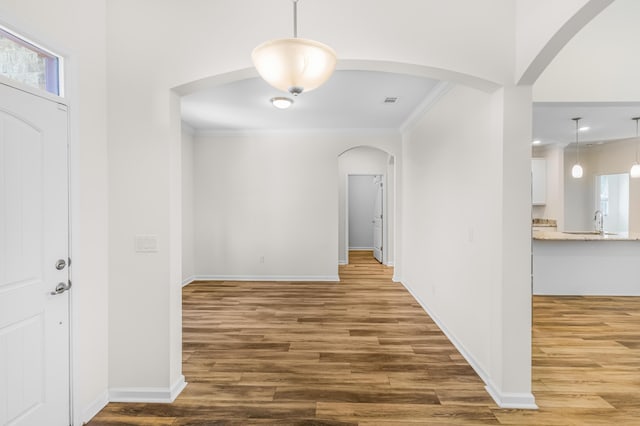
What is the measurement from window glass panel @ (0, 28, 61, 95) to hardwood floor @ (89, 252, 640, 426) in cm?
216

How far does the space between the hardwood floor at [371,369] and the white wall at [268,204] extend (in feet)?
4.68

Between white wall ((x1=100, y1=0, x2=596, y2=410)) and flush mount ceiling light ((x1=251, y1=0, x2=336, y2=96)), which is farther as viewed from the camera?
white wall ((x1=100, y1=0, x2=596, y2=410))

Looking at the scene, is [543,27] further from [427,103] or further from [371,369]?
[371,369]

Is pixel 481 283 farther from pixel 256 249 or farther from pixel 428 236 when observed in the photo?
pixel 256 249

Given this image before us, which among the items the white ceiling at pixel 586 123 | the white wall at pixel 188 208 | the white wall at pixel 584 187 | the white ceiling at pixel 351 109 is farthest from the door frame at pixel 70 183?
the white wall at pixel 584 187

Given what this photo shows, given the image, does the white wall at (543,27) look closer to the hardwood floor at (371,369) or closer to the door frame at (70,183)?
the hardwood floor at (371,369)

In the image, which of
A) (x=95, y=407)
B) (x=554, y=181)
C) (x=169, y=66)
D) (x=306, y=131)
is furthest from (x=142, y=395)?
(x=554, y=181)

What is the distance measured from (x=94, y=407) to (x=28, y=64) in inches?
87.1

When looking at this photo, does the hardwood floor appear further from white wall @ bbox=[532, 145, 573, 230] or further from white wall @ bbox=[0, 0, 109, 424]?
white wall @ bbox=[532, 145, 573, 230]

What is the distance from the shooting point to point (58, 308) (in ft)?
6.48

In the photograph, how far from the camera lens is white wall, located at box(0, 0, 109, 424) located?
2043 millimetres

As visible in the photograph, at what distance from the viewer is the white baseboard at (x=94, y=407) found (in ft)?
7.06

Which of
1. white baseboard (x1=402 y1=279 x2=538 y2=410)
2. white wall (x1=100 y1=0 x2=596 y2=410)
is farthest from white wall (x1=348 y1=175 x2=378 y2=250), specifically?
white wall (x1=100 y1=0 x2=596 y2=410)

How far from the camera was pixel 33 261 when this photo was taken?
1.83m
